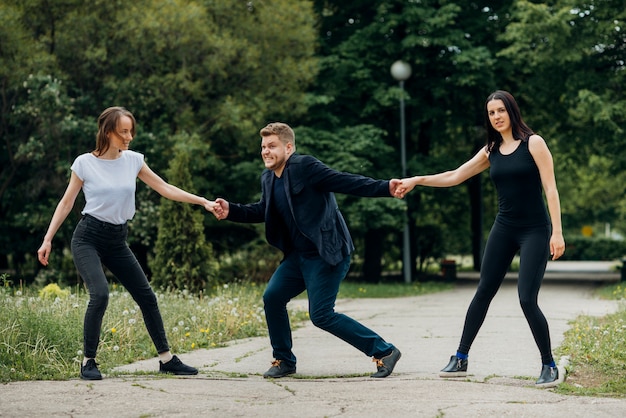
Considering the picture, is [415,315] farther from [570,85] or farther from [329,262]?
[570,85]

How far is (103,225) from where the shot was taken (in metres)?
6.29

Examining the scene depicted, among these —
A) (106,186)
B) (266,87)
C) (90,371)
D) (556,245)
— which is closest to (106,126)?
(106,186)

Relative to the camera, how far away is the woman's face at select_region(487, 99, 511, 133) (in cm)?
617

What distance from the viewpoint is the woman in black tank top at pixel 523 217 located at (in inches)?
237

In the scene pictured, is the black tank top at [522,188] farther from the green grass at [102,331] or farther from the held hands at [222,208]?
the green grass at [102,331]

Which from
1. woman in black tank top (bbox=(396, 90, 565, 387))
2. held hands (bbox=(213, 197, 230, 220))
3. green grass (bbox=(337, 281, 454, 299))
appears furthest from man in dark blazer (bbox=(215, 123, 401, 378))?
green grass (bbox=(337, 281, 454, 299))

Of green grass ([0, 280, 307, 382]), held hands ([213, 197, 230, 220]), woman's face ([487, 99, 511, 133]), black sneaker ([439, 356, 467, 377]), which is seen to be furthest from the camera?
held hands ([213, 197, 230, 220])

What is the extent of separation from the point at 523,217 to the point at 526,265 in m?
0.33

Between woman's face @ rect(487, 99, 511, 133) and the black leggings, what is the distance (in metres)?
0.68

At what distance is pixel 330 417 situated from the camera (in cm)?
485

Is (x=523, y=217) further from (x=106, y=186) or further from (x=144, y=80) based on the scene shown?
(x=144, y=80)

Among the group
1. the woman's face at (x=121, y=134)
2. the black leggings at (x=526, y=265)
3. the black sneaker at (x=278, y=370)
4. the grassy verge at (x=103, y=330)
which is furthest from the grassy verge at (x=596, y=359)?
the woman's face at (x=121, y=134)

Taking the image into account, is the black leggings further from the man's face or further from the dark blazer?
the man's face

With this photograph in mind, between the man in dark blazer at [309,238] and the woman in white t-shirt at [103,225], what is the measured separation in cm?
85
